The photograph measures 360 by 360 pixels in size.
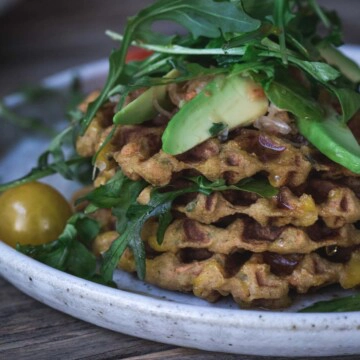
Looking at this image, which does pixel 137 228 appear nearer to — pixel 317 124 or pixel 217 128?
pixel 217 128

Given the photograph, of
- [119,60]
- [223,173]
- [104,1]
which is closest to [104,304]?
[223,173]

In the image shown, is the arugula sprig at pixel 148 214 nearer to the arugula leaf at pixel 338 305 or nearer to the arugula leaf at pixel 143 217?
the arugula leaf at pixel 143 217

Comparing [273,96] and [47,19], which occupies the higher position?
[273,96]

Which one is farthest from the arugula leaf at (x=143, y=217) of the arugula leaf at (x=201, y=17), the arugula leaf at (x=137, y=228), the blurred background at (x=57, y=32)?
the blurred background at (x=57, y=32)

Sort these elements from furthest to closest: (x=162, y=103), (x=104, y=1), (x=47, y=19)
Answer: (x=104, y=1), (x=47, y=19), (x=162, y=103)

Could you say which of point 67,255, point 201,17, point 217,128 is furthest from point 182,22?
point 67,255

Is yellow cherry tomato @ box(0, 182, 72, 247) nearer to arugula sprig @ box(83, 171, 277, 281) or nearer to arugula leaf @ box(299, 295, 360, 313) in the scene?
arugula sprig @ box(83, 171, 277, 281)

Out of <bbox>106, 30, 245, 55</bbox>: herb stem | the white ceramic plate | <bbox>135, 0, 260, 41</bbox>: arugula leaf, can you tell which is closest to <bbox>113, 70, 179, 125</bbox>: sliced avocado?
<bbox>106, 30, 245, 55</bbox>: herb stem

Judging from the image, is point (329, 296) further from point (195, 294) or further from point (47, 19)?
point (47, 19)
